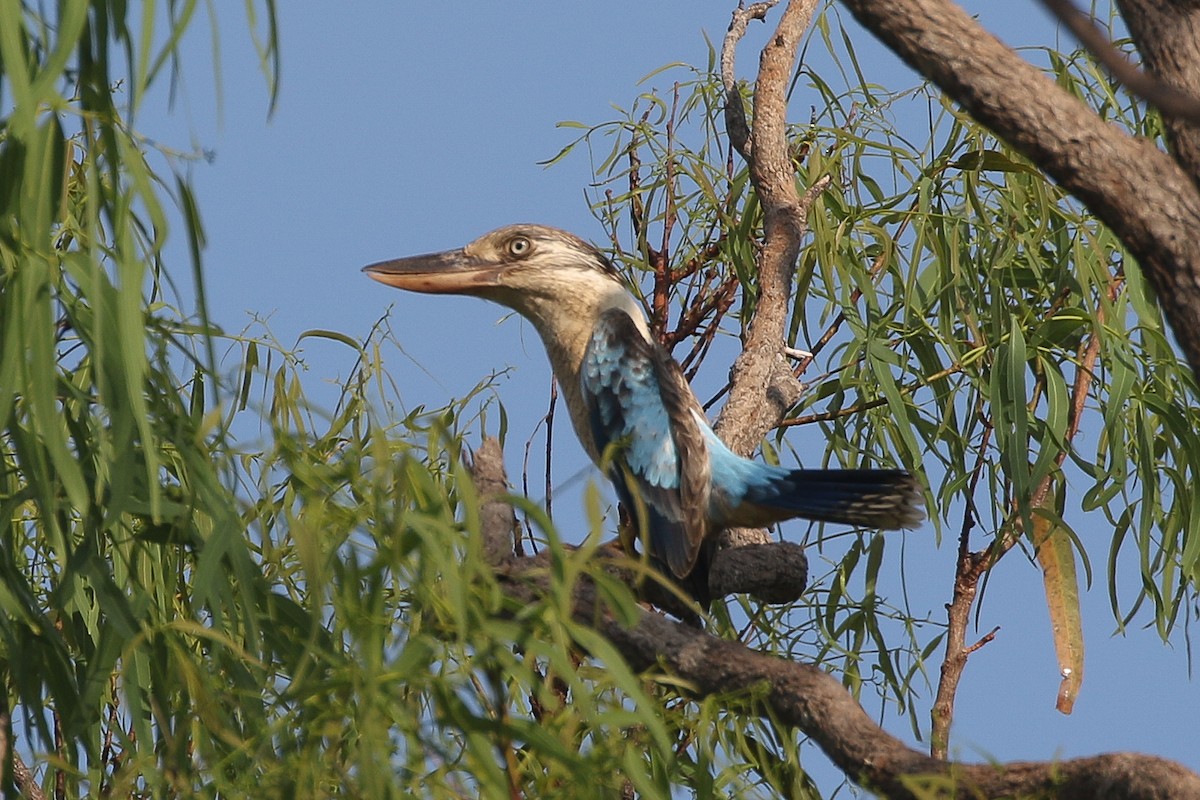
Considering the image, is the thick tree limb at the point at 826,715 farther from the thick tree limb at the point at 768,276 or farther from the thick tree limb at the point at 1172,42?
the thick tree limb at the point at 768,276

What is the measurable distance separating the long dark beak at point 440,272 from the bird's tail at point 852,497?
860 mm

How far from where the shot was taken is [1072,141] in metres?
1.68

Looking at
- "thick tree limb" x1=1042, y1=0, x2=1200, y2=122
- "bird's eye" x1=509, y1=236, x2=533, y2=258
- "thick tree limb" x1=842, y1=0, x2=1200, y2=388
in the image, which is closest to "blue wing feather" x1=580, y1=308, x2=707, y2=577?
"bird's eye" x1=509, y1=236, x2=533, y2=258

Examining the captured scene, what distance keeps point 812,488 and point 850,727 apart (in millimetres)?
957

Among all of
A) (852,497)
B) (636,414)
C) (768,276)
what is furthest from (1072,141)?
(636,414)

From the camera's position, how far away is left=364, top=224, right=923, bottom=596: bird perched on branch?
2863mm

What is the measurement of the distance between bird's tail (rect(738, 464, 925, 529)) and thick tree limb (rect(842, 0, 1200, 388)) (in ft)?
3.77

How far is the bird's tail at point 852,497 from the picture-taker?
111 inches

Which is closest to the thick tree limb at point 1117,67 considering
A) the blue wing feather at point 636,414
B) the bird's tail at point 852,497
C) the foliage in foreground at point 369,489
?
the foliage in foreground at point 369,489

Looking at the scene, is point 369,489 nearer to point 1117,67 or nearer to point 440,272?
point 1117,67

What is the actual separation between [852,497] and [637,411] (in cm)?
55

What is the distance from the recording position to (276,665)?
1.88 metres

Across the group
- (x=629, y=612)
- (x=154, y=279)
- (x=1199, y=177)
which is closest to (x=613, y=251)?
(x=154, y=279)

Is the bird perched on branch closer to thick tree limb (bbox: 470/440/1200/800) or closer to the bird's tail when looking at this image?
the bird's tail
